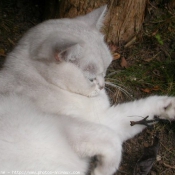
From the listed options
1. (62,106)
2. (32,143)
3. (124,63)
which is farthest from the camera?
(124,63)

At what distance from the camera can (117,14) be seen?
3.40 metres

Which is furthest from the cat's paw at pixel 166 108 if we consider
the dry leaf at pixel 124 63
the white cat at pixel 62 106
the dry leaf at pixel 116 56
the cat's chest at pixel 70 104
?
the dry leaf at pixel 116 56

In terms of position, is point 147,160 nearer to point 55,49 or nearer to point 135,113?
point 135,113

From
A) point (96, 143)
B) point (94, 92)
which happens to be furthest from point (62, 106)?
point (96, 143)

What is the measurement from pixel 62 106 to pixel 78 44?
0.50m

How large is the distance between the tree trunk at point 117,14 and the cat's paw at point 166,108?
1087 mm

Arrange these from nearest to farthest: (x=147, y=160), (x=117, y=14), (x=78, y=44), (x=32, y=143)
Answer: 1. (x=32, y=143)
2. (x=78, y=44)
3. (x=147, y=160)
4. (x=117, y=14)

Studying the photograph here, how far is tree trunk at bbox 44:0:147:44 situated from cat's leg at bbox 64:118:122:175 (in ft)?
4.90

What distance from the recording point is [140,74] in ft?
11.3

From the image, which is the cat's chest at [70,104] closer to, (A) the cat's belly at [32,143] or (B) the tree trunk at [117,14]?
(A) the cat's belly at [32,143]

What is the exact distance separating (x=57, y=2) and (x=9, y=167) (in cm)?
214

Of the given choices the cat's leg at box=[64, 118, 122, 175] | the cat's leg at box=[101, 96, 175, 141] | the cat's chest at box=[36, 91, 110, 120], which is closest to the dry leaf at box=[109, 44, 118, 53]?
the cat's leg at box=[101, 96, 175, 141]

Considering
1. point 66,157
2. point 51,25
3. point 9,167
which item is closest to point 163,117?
point 66,157

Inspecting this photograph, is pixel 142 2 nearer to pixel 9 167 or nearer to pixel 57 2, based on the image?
pixel 57 2
